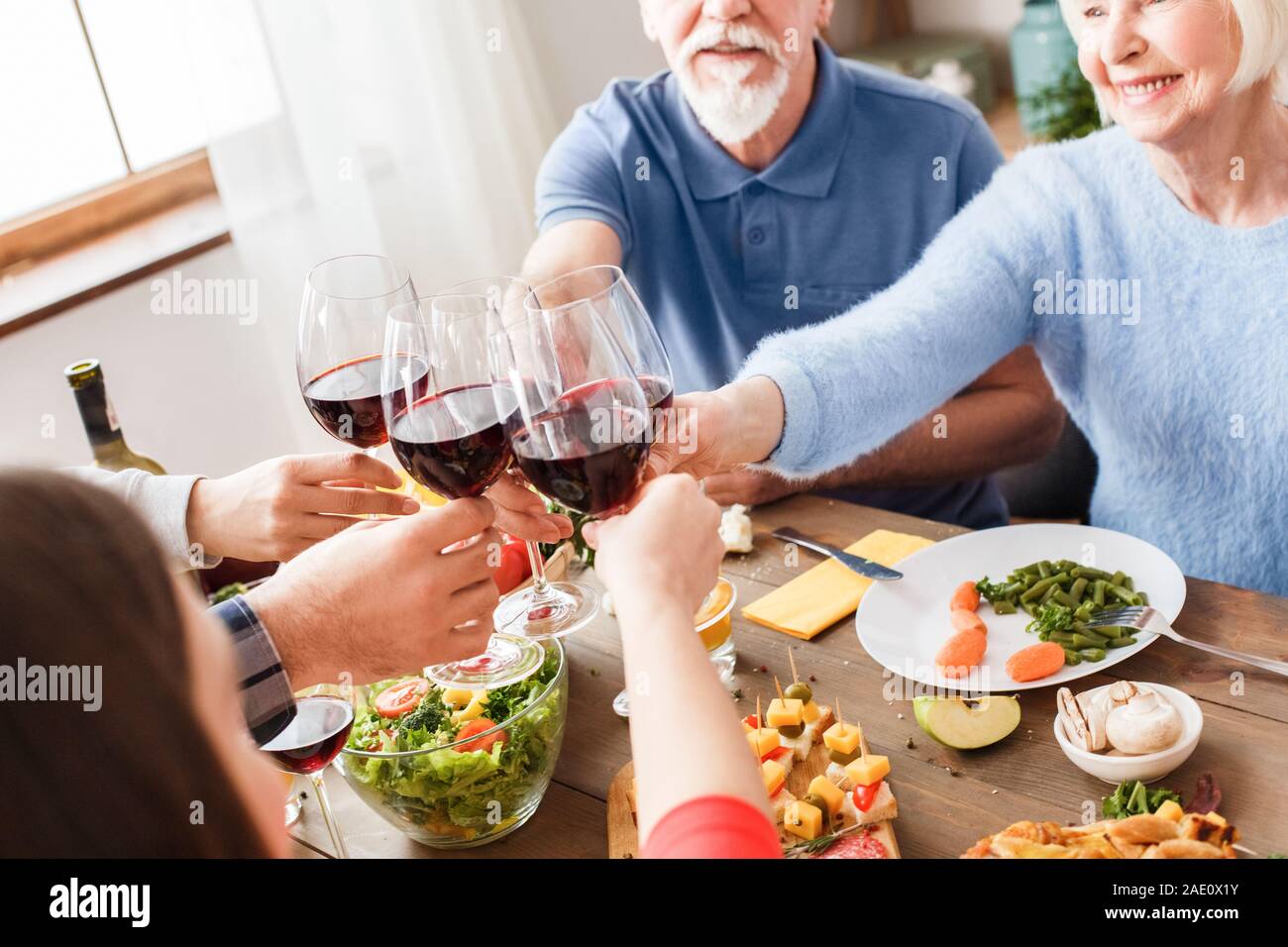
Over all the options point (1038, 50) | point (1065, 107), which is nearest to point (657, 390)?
point (1065, 107)

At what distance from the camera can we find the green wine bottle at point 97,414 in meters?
1.54

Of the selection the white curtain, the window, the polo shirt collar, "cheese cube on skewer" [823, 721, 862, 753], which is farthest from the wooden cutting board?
the window

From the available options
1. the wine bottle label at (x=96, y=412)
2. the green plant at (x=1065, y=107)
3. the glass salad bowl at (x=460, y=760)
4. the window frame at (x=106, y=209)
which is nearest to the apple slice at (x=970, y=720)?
the glass salad bowl at (x=460, y=760)

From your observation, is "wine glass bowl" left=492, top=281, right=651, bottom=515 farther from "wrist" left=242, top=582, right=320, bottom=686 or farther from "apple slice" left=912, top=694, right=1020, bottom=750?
"apple slice" left=912, top=694, right=1020, bottom=750

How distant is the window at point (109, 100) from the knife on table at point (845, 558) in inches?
71.6

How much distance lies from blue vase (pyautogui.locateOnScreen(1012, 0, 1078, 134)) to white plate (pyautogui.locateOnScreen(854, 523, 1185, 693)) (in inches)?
99.6

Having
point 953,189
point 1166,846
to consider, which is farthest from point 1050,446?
point 1166,846

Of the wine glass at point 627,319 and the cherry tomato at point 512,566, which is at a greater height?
the wine glass at point 627,319

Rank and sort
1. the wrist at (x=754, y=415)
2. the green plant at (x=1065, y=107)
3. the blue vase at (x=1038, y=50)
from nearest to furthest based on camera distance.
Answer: the wrist at (x=754, y=415) → the green plant at (x=1065, y=107) → the blue vase at (x=1038, y=50)

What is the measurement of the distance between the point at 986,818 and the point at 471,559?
0.49 m

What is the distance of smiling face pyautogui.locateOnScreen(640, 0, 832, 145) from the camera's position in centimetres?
196

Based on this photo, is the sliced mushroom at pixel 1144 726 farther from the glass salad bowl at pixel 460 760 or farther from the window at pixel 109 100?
the window at pixel 109 100

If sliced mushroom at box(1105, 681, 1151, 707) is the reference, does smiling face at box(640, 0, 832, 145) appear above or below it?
above

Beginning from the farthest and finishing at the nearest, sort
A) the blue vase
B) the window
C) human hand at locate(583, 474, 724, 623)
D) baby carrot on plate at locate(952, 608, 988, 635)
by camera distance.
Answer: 1. the blue vase
2. the window
3. baby carrot on plate at locate(952, 608, 988, 635)
4. human hand at locate(583, 474, 724, 623)
